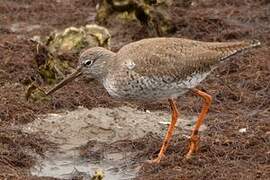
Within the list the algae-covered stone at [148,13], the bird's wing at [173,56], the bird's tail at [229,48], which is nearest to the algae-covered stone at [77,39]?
the algae-covered stone at [148,13]

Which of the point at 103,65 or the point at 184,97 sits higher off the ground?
the point at 103,65

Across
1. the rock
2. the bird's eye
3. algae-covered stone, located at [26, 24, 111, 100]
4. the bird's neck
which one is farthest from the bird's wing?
the rock

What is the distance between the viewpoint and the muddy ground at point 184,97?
27.9 feet

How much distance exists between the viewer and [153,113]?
10320mm

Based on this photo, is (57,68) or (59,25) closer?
(57,68)

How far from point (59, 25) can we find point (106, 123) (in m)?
5.03

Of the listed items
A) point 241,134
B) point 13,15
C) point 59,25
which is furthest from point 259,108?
point 13,15

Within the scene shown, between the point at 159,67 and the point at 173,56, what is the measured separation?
0.22 metres

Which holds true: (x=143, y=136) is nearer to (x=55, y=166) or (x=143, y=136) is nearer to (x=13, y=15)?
(x=55, y=166)

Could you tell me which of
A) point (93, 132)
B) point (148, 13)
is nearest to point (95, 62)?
point (93, 132)

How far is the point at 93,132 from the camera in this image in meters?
9.64

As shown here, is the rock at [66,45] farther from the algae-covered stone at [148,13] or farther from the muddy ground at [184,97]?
the algae-covered stone at [148,13]

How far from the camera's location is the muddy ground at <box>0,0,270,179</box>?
8508 mm

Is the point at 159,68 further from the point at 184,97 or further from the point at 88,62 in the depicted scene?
the point at 184,97
